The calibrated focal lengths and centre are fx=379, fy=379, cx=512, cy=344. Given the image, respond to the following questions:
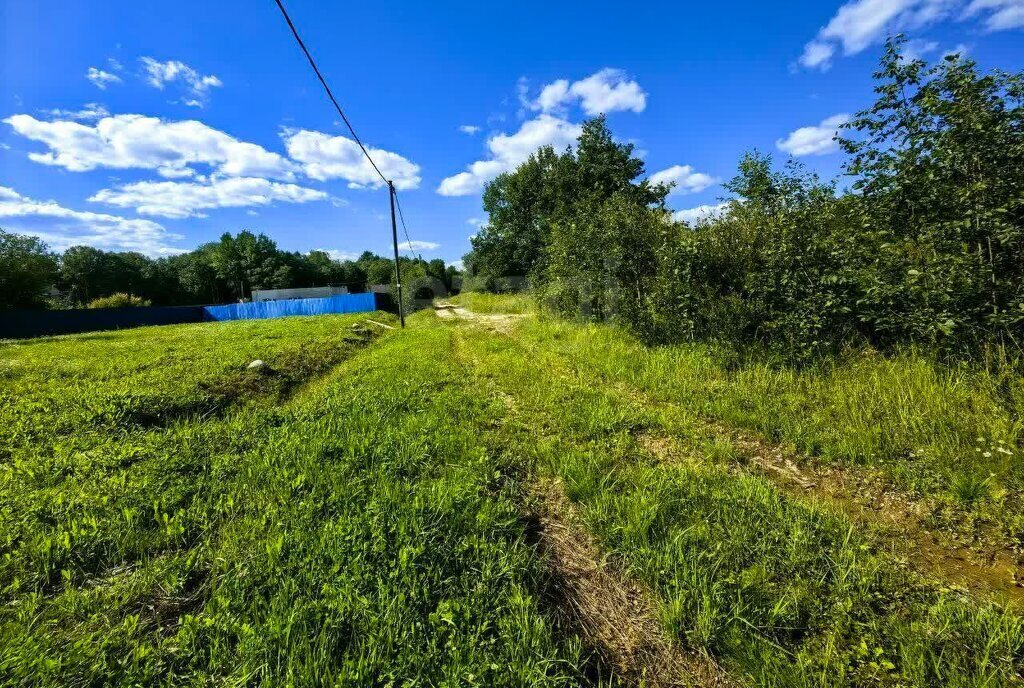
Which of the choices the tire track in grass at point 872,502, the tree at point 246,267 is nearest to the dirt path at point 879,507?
the tire track in grass at point 872,502

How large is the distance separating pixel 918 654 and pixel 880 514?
1.61 m

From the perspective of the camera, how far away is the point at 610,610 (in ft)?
7.39

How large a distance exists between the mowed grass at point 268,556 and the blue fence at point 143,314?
91.6 ft

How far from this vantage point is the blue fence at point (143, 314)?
25.6m

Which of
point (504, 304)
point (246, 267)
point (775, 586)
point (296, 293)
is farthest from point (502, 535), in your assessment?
point (246, 267)

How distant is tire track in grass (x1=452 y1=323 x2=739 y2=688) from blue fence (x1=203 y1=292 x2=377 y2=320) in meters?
31.0

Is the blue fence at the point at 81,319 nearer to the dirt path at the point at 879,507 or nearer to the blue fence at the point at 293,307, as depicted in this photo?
the blue fence at the point at 293,307

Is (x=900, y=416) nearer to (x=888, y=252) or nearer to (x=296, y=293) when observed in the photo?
(x=888, y=252)

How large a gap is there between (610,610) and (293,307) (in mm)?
38557

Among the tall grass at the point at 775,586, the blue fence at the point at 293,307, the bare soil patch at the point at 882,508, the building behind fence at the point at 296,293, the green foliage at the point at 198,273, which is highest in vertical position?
the green foliage at the point at 198,273

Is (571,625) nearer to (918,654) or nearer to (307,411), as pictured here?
(918,654)

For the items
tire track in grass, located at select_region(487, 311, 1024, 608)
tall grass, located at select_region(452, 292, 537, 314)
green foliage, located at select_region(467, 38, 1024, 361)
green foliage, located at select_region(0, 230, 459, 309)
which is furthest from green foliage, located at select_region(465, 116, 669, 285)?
green foliage, located at select_region(0, 230, 459, 309)

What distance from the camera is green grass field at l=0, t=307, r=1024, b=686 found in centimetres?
185

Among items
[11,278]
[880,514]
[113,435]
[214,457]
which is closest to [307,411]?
[214,457]
